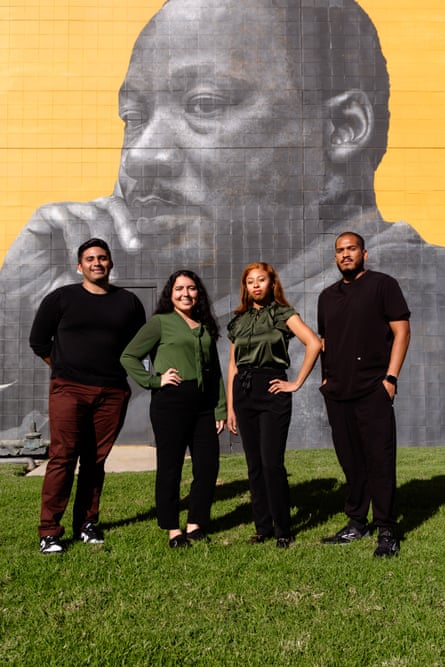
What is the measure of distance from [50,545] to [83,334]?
1440mm

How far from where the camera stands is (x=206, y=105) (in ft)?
36.9

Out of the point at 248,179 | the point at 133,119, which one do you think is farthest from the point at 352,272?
the point at 133,119

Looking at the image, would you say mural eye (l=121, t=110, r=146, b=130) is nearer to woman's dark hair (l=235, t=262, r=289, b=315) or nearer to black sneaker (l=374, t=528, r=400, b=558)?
woman's dark hair (l=235, t=262, r=289, b=315)

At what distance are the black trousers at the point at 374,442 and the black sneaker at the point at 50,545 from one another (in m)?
2.05

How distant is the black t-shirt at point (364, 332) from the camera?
162 inches

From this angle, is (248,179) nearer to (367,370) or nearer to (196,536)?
(367,370)

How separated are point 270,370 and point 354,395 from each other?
590mm

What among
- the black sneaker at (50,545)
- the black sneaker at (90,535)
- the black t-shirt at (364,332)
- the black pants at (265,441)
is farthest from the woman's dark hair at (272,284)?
the black sneaker at (50,545)

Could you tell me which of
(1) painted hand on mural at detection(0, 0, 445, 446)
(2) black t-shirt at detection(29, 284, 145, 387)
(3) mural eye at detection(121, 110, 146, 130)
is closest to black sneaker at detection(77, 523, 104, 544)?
(2) black t-shirt at detection(29, 284, 145, 387)

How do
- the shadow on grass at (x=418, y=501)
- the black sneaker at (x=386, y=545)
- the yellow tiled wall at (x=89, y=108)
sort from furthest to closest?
1. the yellow tiled wall at (x=89, y=108)
2. the shadow on grass at (x=418, y=501)
3. the black sneaker at (x=386, y=545)

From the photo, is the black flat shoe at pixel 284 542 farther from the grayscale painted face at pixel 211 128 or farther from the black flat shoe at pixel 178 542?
the grayscale painted face at pixel 211 128

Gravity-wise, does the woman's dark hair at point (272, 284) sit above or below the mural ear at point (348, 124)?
below

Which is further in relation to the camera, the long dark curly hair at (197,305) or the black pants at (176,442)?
the long dark curly hair at (197,305)

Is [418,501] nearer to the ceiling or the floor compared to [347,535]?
nearer to the floor
